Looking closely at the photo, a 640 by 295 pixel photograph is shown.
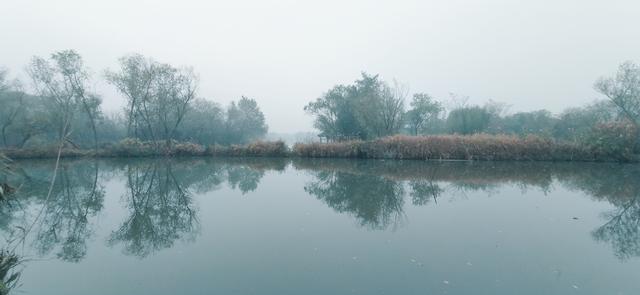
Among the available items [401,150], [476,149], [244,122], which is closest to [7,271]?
[401,150]

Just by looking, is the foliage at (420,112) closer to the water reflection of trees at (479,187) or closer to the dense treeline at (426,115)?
the dense treeline at (426,115)

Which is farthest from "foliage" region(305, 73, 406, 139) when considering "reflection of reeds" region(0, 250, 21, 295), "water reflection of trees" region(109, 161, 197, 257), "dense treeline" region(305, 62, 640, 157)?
"reflection of reeds" region(0, 250, 21, 295)

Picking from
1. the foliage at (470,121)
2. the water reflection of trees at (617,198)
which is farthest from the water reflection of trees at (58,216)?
the foliage at (470,121)

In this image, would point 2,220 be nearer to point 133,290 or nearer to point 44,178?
point 133,290

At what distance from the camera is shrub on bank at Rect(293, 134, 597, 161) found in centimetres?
1686

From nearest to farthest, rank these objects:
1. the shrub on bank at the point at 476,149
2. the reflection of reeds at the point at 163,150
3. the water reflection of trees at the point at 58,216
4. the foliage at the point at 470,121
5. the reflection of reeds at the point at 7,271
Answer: the reflection of reeds at the point at 7,271
the water reflection of trees at the point at 58,216
the shrub on bank at the point at 476,149
the reflection of reeds at the point at 163,150
the foliage at the point at 470,121

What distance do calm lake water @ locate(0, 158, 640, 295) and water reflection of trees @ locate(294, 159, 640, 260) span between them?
68 mm

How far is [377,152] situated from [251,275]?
1659 centimetres

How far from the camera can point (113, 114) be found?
3538 cm

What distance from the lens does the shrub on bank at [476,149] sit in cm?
1686

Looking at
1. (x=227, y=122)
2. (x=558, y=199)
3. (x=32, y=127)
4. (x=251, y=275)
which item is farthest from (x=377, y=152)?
(x=32, y=127)

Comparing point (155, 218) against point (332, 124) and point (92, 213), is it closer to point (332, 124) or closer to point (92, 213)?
point (92, 213)

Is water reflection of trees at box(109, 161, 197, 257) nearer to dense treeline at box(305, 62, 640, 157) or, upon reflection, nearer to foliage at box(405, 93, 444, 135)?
dense treeline at box(305, 62, 640, 157)

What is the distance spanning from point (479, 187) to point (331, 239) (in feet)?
22.9
